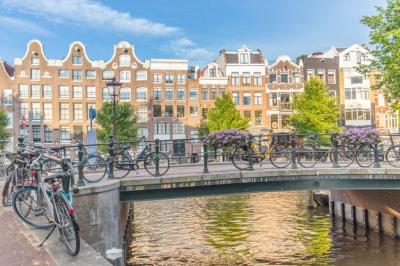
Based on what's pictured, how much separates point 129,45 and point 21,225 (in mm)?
46899

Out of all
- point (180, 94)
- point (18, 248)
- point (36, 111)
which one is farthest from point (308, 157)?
point (36, 111)

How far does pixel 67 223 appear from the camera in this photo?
241 inches

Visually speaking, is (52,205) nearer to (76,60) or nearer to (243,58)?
(76,60)

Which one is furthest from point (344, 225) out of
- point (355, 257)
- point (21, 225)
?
point (21, 225)

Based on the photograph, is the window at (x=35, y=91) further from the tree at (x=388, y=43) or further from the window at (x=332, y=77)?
the tree at (x=388, y=43)

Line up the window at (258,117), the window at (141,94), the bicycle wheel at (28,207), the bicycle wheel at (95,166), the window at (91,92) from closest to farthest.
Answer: the bicycle wheel at (28,207), the bicycle wheel at (95,166), the window at (91,92), the window at (141,94), the window at (258,117)

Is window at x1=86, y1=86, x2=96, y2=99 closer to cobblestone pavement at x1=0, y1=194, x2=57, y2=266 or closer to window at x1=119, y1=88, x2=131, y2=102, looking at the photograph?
window at x1=119, y1=88, x2=131, y2=102

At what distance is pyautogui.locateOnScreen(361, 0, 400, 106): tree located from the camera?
23031 millimetres

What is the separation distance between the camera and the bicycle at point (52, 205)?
20.0 ft

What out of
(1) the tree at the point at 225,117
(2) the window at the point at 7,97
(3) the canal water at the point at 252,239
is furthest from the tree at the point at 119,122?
(2) the window at the point at 7,97

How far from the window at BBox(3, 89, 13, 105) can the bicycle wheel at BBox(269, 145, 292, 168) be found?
40233 millimetres

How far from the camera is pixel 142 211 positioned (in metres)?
29.6

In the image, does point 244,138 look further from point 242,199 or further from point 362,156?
point 242,199

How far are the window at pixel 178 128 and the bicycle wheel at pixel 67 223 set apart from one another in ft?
152
